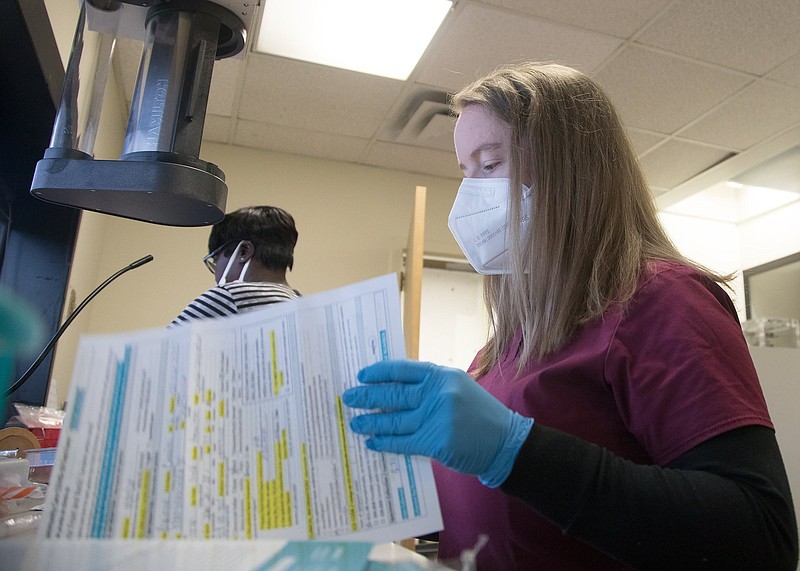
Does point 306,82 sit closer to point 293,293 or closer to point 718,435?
point 293,293

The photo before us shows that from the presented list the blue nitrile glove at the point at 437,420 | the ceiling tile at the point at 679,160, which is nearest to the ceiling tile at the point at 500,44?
the ceiling tile at the point at 679,160

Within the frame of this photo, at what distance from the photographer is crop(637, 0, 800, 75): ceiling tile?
205 centimetres

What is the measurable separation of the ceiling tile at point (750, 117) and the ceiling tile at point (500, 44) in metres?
0.74

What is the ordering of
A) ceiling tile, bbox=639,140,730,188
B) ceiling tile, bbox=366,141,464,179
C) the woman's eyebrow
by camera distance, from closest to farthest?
the woman's eyebrow < ceiling tile, bbox=639,140,730,188 < ceiling tile, bbox=366,141,464,179

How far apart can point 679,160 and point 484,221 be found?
2.67m

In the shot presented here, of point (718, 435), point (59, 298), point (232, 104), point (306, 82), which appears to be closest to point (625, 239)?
point (718, 435)

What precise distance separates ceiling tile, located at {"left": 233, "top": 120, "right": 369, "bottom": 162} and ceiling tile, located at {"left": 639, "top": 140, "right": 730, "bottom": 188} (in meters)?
1.52

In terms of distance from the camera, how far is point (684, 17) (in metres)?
2.10

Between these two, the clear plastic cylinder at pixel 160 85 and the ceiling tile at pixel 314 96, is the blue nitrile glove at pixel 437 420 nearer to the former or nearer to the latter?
the clear plastic cylinder at pixel 160 85

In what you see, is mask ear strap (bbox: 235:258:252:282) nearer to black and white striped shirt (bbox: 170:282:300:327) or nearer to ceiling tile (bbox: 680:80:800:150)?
black and white striped shirt (bbox: 170:282:300:327)

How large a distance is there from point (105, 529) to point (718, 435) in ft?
1.74

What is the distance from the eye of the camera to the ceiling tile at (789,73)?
233 cm

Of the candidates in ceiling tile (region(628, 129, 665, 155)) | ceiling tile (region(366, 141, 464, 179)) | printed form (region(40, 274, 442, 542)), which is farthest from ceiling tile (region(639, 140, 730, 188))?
printed form (region(40, 274, 442, 542))

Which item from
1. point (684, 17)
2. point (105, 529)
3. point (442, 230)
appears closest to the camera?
point (105, 529)
